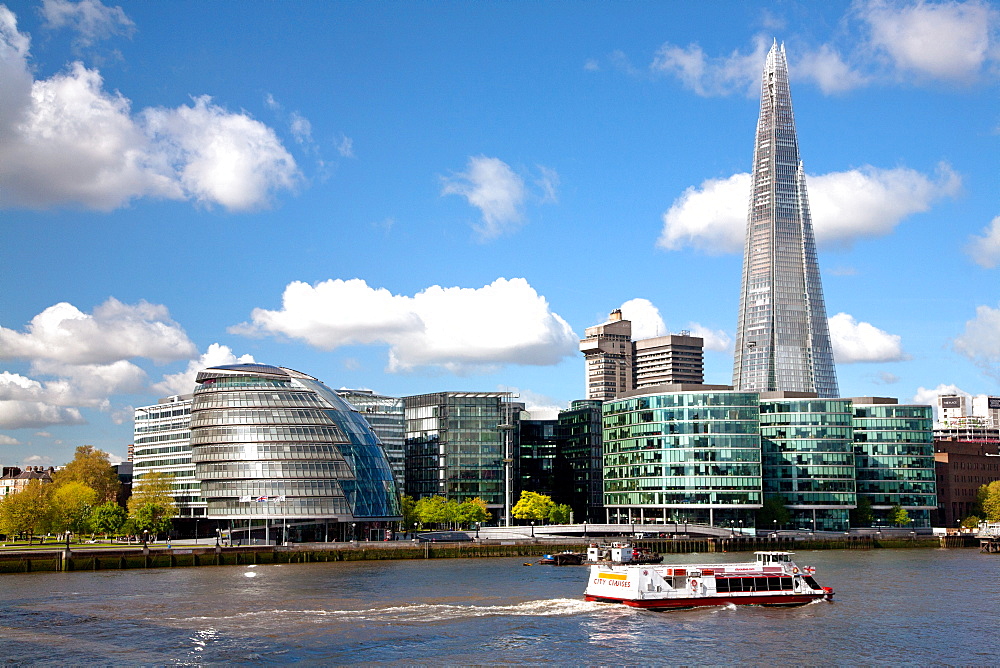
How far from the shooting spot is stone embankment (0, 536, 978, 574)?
389 ft

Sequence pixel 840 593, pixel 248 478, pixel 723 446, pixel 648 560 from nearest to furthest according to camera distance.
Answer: pixel 840 593
pixel 648 560
pixel 248 478
pixel 723 446

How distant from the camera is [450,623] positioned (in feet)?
238

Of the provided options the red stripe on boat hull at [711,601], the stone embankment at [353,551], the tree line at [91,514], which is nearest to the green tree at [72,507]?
the tree line at [91,514]

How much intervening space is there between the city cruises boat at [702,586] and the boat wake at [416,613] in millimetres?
2668

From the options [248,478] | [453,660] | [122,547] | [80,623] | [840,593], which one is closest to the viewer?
[453,660]

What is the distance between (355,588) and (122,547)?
58.9 m

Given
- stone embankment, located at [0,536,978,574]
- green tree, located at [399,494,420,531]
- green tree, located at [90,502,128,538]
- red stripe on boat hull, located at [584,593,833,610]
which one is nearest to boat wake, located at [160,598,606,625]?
red stripe on boat hull, located at [584,593,833,610]

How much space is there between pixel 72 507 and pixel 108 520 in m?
14.2

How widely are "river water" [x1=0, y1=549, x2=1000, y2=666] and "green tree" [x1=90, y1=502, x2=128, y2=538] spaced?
48.7m

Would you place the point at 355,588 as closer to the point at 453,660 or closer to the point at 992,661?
the point at 453,660

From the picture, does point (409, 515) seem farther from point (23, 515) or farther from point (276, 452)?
point (23, 515)

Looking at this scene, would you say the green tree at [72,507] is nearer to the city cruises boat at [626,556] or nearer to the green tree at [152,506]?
the green tree at [152,506]

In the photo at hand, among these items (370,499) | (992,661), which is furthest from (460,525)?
(992,661)

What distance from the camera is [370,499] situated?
16325 centimetres
